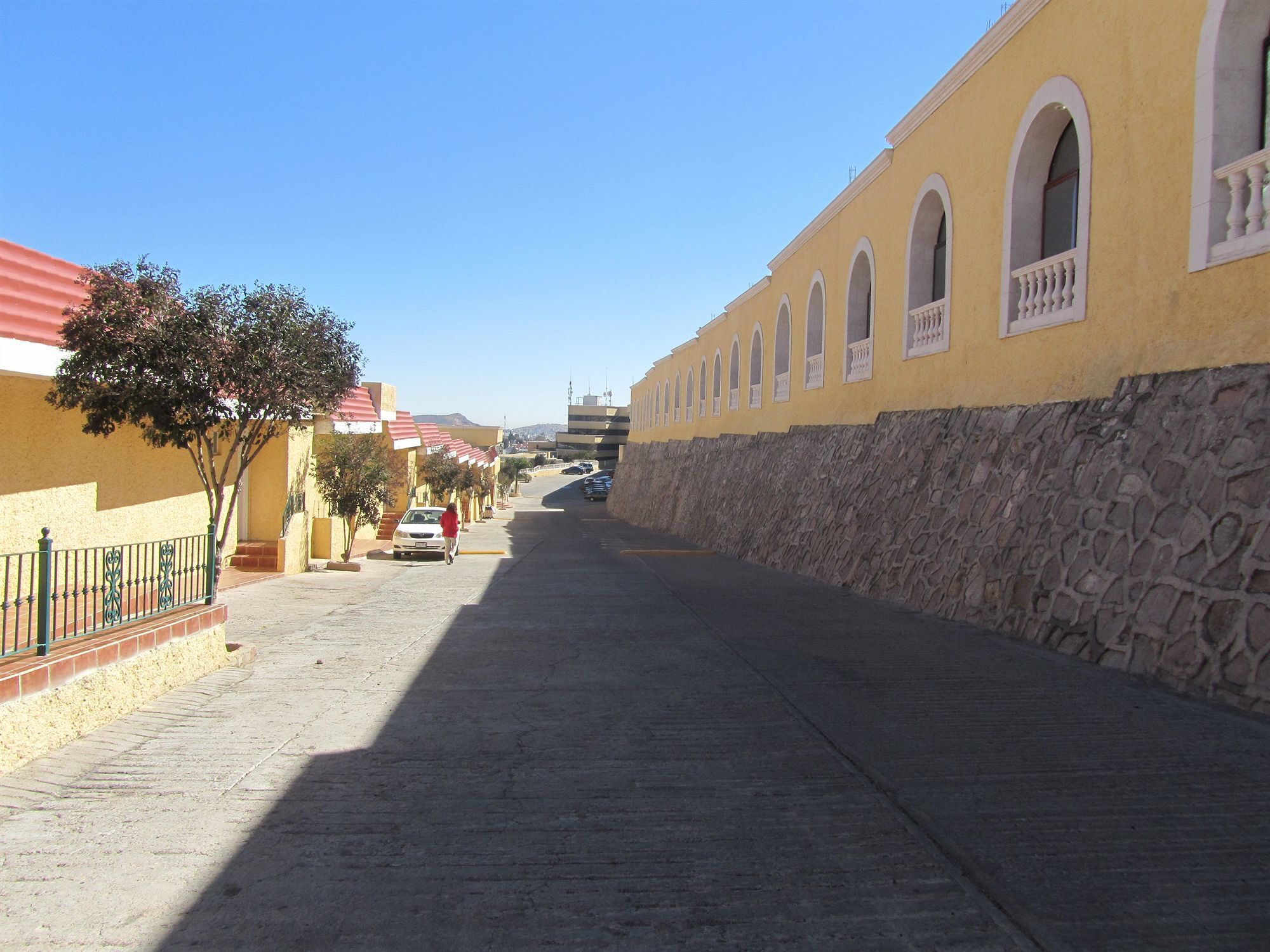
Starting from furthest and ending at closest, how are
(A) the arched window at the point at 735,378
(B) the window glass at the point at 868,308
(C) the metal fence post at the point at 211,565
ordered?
(A) the arched window at the point at 735,378 < (B) the window glass at the point at 868,308 < (C) the metal fence post at the point at 211,565

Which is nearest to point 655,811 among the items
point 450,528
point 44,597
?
point 44,597

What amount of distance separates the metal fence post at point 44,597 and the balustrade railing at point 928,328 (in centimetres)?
1197

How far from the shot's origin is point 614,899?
373 cm

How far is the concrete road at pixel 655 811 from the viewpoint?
11.6ft

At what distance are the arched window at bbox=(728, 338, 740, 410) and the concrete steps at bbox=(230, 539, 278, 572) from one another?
55.1 ft

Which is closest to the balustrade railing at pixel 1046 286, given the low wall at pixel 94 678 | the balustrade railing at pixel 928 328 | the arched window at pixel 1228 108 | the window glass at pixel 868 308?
the balustrade railing at pixel 928 328

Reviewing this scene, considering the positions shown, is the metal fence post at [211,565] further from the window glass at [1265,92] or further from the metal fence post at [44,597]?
the window glass at [1265,92]

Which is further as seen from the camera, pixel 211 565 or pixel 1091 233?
pixel 1091 233

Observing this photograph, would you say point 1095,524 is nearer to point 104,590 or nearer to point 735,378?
point 104,590

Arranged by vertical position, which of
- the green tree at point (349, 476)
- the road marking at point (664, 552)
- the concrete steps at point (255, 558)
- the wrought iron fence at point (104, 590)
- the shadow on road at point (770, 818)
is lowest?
the road marking at point (664, 552)

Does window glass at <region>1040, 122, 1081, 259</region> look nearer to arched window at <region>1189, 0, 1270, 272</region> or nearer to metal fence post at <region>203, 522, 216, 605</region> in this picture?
arched window at <region>1189, 0, 1270, 272</region>

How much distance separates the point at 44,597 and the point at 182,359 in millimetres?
3035

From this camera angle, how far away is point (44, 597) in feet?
18.7

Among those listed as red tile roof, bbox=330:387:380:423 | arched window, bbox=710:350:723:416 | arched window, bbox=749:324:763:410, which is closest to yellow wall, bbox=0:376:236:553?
red tile roof, bbox=330:387:380:423
